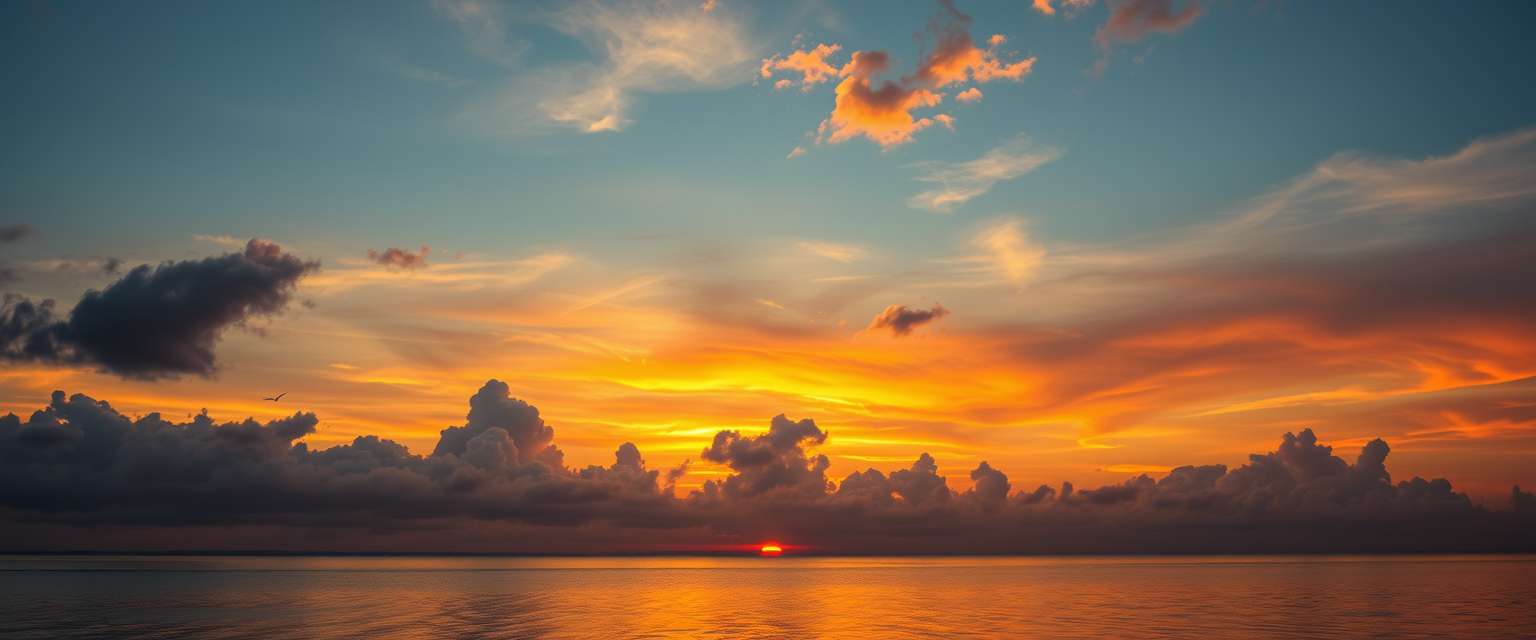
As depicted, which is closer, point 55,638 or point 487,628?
point 55,638

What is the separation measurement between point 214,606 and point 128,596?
44393 millimetres

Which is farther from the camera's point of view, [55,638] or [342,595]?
[342,595]

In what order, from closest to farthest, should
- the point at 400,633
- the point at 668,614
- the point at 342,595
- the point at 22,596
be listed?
the point at 400,633, the point at 668,614, the point at 22,596, the point at 342,595

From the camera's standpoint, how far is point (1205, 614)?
118 m

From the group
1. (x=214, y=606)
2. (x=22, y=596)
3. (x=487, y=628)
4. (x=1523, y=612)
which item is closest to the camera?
(x=487, y=628)

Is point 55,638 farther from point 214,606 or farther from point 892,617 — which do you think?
point 892,617

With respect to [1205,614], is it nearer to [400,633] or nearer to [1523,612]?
[1523,612]

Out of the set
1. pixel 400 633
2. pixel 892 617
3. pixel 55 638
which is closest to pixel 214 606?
pixel 55 638

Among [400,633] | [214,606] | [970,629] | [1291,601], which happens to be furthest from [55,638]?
[1291,601]

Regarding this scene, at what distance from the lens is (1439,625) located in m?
97.8

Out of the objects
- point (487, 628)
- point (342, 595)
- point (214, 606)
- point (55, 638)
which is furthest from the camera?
point (342, 595)

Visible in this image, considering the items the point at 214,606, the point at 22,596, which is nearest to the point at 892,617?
the point at 214,606

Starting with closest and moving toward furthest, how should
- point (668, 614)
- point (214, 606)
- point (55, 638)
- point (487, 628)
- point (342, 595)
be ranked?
1. point (55, 638)
2. point (487, 628)
3. point (668, 614)
4. point (214, 606)
5. point (342, 595)

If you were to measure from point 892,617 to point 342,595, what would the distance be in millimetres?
108882
